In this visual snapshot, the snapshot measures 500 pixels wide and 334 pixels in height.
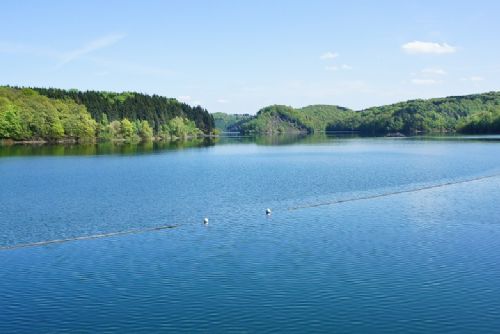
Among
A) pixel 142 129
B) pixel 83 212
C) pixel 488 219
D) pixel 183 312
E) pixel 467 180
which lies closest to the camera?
pixel 183 312

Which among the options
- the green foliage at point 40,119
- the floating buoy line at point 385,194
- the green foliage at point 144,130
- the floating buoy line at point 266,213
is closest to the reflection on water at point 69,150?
the green foliage at point 40,119

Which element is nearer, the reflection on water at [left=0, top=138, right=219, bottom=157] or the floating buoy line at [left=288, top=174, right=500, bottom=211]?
the floating buoy line at [left=288, top=174, right=500, bottom=211]

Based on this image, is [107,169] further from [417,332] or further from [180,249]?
[417,332]

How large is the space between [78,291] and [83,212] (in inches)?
708

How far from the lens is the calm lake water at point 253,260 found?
1891cm

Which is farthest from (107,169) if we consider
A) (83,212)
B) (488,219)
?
(488,219)

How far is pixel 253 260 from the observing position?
84.6 feet

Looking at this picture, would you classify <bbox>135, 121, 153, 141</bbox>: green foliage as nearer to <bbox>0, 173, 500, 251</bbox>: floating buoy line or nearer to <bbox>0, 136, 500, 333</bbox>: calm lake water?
<bbox>0, 136, 500, 333</bbox>: calm lake water

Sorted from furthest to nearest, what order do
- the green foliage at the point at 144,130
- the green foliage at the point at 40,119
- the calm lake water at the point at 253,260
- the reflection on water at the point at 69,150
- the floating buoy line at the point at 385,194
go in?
1. the green foliage at the point at 144,130
2. the green foliage at the point at 40,119
3. the reflection on water at the point at 69,150
4. the floating buoy line at the point at 385,194
5. the calm lake water at the point at 253,260

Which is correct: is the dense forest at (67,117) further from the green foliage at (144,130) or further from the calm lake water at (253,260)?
the calm lake water at (253,260)

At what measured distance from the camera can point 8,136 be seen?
459 ft

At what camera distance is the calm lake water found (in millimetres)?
18906

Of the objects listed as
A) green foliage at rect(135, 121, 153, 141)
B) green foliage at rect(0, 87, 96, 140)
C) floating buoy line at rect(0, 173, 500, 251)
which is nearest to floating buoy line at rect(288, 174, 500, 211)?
floating buoy line at rect(0, 173, 500, 251)

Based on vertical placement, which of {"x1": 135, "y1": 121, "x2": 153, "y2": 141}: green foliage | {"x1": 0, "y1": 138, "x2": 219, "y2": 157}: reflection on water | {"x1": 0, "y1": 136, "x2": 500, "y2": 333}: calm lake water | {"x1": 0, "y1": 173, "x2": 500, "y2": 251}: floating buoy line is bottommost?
{"x1": 0, "y1": 136, "x2": 500, "y2": 333}: calm lake water
